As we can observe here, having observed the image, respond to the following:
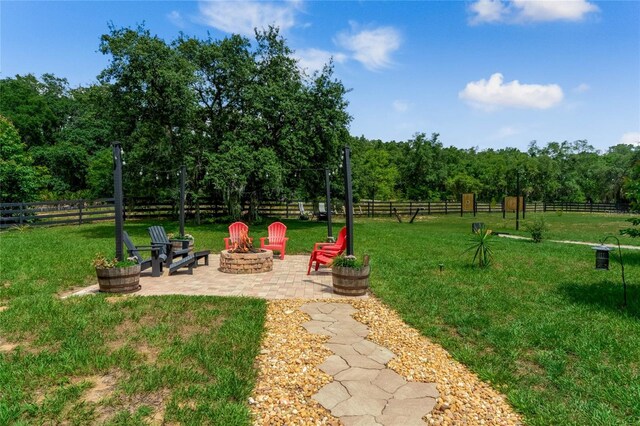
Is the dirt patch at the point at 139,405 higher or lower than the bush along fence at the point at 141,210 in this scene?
lower

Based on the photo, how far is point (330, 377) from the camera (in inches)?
117

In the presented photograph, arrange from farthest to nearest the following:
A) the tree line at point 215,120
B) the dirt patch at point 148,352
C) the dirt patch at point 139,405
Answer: the tree line at point 215,120 < the dirt patch at point 148,352 < the dirt patch at point 139,405

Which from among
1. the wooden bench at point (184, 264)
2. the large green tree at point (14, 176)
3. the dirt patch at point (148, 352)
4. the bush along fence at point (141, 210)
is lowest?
the dirt patch at point (148, 352)

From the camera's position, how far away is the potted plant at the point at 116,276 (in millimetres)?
5340

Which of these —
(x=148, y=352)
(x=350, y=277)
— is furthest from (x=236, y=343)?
(x=350, y=277)

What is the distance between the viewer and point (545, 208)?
36.0 meters

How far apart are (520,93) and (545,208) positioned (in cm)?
1479

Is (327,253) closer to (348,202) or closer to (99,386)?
(348,202)

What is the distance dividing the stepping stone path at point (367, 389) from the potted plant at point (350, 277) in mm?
1527

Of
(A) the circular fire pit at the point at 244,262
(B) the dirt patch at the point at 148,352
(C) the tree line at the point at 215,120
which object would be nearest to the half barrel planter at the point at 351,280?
(A) the circular fire pit at the point at 244,262

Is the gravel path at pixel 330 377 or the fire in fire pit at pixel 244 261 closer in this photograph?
the gravel path at pixel 330 377

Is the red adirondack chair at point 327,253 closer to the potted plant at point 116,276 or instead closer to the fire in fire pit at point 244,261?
the fire in fire pit at point 244,261

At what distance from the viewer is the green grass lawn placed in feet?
8.40

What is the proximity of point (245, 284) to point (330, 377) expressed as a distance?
3.54m
